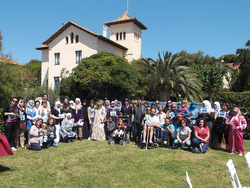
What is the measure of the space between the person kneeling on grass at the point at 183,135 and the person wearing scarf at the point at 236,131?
1455 mm

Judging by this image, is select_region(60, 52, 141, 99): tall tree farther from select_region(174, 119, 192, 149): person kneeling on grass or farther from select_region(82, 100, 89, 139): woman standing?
Result: select_region(174, 119, 192, 149): person kneeling on grass

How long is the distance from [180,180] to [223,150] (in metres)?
4.11

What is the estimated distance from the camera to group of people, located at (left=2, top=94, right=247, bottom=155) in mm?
7879

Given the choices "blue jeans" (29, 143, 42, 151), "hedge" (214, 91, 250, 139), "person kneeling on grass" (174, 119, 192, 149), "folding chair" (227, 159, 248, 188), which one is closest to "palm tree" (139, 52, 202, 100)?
"hedge" (214, 91, 250, 139)

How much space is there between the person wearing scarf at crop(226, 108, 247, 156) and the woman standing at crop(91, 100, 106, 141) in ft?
17.1

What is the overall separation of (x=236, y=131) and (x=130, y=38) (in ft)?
96.5

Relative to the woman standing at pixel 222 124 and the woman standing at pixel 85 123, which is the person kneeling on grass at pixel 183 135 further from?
the woman standing at pixel 85 123

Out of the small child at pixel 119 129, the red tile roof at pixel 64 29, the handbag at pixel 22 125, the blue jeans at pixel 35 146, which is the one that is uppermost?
the red tile roof at pixel 64 29

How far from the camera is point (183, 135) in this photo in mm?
8234

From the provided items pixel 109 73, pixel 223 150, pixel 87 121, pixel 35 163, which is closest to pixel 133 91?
pixel 109 73

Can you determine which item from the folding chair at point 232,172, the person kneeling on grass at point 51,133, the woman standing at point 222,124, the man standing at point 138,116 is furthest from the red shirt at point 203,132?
the person kneeling on grass at point 51,133

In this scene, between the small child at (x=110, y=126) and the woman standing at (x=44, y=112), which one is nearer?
the woman standing at (x=44, y=112)

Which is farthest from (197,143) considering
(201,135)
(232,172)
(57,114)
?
(57,114)

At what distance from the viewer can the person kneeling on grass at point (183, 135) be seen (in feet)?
26.7
